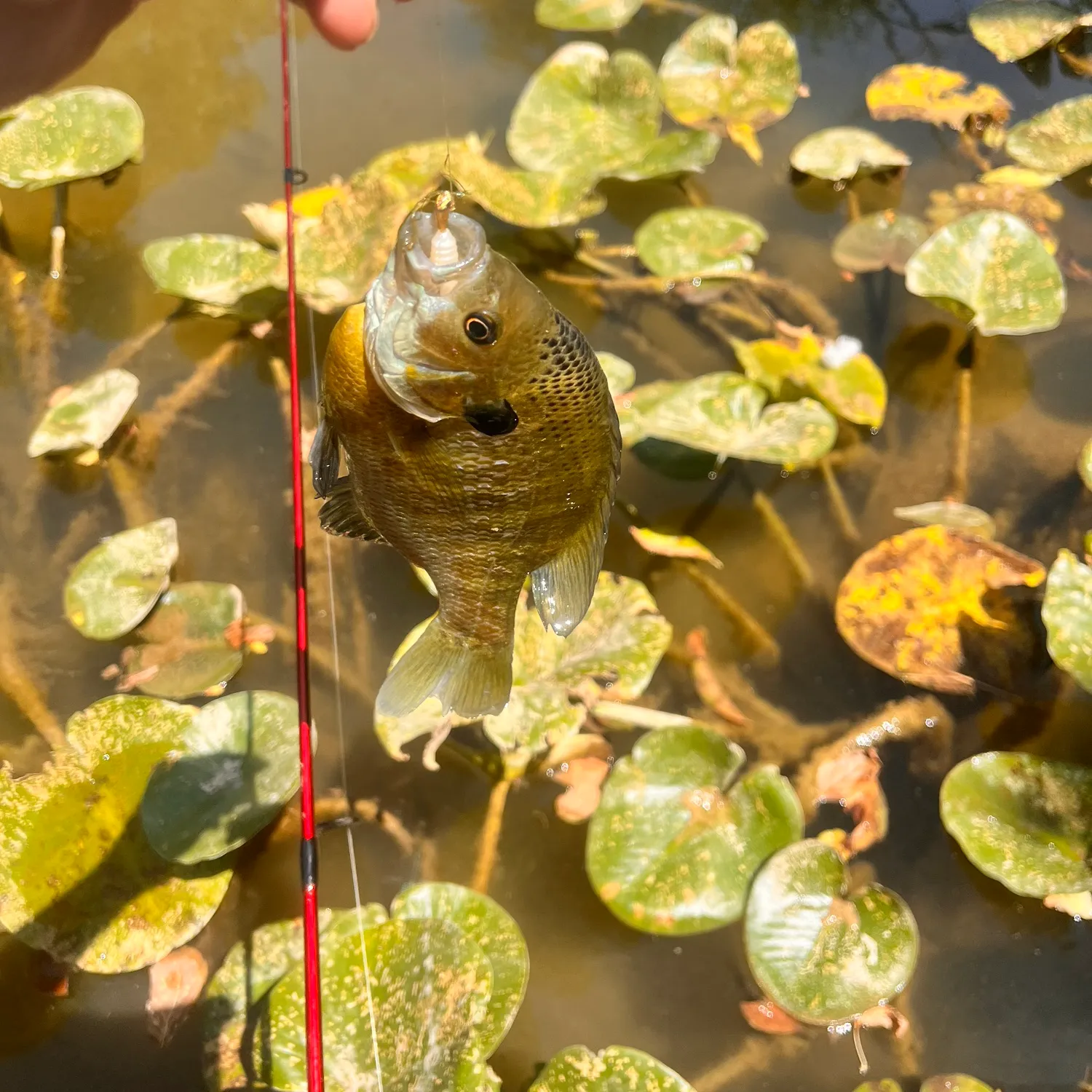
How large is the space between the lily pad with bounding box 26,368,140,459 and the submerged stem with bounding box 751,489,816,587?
63.7 inches

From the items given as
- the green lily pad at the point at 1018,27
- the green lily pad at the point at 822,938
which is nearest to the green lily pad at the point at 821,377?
the green lily pad at the point at 822,938

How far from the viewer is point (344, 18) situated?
1.52 metres

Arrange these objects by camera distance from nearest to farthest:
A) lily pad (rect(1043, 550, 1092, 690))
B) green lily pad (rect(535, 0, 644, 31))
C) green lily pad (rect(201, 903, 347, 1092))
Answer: green lily pad (rect(201, 903, 347, 1092))
lily pad (rect(1043, 550, 1092, 690))
green lily pad (rect(535, 0, 644, 31))

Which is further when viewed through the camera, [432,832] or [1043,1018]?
[432,832]

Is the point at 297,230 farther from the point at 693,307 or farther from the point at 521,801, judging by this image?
the point at 521,801

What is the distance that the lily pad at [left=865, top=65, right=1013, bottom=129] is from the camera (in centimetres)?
266

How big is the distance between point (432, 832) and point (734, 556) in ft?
3.20

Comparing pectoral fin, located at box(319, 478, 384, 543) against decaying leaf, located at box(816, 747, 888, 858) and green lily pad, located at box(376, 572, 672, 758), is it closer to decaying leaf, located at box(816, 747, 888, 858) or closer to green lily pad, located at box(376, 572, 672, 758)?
green lily pad, located at box(376, 572, 672, 758)

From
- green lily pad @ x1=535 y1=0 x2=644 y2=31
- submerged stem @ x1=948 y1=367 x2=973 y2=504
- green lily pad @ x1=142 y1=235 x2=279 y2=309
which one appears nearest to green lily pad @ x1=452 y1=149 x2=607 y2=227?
green lily pad @ x1=142 y1=235 x2=279 y2=309

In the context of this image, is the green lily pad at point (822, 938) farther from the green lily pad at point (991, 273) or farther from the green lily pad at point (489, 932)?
the green lily pad at point (991, 273)

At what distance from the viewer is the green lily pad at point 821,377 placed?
2036mm

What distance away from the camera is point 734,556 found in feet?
6.57

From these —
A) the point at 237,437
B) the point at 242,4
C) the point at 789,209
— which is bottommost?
the point at 237,437

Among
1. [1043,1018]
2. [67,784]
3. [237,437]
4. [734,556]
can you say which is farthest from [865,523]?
[67,784]
